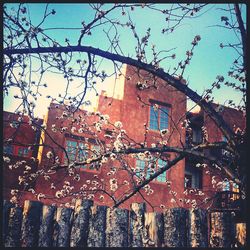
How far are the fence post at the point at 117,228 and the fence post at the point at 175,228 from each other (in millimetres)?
583

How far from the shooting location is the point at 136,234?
406cm

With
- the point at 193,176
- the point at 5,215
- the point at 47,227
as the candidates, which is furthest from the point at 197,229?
the point at 193,176

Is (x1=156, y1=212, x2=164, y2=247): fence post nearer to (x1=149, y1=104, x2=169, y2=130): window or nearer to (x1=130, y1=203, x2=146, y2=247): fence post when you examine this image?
(x1=130, y1=203, x2=146, y2=247): fence post

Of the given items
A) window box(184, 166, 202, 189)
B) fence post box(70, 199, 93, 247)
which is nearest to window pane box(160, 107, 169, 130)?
window box(184, 166, 202, 189)

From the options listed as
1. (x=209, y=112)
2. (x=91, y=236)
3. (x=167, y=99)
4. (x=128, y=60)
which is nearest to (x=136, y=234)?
(x=91, y=236)

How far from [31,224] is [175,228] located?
6.73 ft

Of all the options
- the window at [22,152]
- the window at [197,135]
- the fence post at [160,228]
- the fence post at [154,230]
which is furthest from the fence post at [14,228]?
the window at [197,135]

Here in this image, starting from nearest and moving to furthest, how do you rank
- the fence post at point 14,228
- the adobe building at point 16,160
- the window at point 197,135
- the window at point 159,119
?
the fence post at point 14,228
the adobe building at point 16,160
the window at point 159,119
the window at point 197,135

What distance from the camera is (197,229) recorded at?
13.1ft

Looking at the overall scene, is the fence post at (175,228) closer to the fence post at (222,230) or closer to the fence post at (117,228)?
the fence post at (222,230)

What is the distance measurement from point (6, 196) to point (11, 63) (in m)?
11.9

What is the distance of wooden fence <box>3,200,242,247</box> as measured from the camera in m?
3.93

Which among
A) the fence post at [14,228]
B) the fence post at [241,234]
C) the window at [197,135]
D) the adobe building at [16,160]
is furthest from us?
the window at [197,135]

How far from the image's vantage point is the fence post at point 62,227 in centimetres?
396
